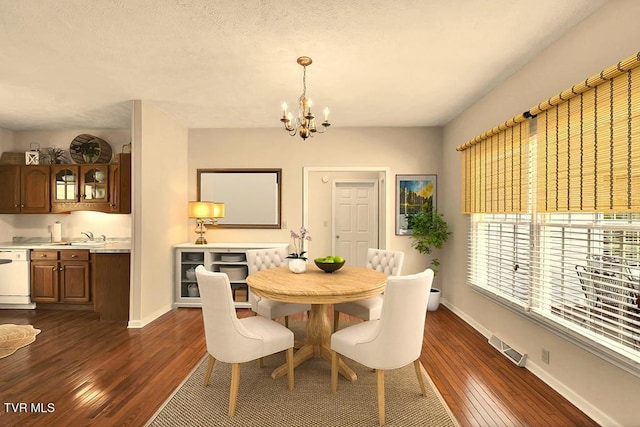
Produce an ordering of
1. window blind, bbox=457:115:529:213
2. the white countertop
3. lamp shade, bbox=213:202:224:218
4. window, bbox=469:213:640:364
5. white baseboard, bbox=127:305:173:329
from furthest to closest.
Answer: lamp shade, bbox=213:202:224:218 < the white countertop < white baseboard, bbox=127:305:173:329 < window blind, bbox=457:115:529:213 < window, bbox=469:213:640:364

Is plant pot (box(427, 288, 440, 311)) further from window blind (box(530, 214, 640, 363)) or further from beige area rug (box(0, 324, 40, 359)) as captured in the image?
beige area rug (box(0, 324, 40, 359))

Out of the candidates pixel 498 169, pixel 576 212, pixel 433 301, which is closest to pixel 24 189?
pixel 433 301

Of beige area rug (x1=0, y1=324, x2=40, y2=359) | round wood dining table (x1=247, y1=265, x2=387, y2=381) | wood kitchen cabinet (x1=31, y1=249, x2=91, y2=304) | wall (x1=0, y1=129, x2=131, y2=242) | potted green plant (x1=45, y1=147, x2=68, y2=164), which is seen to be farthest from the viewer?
wall (x1=0, y1=129, x2=131, y2=242)

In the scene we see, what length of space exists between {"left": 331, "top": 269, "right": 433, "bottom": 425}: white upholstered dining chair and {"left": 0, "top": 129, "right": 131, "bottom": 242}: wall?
429 centimetres

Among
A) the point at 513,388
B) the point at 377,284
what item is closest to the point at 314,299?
the point at 377,284

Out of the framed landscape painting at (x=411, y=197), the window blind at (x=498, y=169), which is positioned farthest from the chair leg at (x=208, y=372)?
the framed landscape painting at (x=411, y=197)

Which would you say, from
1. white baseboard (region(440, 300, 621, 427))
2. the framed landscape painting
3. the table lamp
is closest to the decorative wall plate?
the table lamp

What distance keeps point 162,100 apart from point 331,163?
2.36 m

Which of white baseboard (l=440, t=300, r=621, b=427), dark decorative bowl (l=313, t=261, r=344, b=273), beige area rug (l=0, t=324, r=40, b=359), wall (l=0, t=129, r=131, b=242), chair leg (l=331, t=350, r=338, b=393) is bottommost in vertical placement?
beige area rug (l=0, t=324, r=40, b=359)

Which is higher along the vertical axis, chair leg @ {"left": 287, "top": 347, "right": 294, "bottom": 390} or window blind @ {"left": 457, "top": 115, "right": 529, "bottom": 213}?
window blind @ {"left": 457, "top": 115, "right": 529, "bottom": 213}

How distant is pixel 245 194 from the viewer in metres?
5.02

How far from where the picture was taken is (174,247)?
179 inches

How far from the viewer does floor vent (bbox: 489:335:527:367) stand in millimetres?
2773

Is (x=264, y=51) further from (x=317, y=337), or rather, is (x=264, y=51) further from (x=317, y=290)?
(x=317, y=337)
